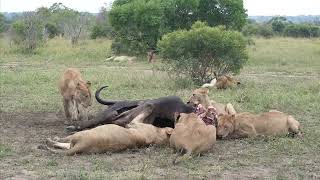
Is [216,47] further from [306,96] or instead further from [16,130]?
[16,130]

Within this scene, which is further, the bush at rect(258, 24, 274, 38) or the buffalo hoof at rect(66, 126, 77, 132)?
the bush at rect(258, 24, 274, 38)

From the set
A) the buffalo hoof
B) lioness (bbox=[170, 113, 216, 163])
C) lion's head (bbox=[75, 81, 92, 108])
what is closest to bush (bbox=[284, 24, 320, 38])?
lion's head (bbox=[75, 81, 92, 108])

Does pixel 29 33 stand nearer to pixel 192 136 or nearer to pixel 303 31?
pixel 192 136

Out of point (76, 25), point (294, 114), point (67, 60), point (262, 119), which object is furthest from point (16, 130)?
point (76, 25)

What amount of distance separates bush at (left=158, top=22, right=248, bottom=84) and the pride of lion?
21.0ft

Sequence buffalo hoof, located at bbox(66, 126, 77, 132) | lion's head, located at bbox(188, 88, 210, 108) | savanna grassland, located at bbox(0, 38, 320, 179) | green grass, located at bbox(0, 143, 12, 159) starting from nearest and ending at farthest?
savanna grassland, located at bbox(0, 38, 320, 179) → green grass, located at bbox(0, 143, 12, 159) → buffalo hoof, located at bbox(66, 126, 77, 132) → lion's head, located at bbox(188, 88, 210, 108)

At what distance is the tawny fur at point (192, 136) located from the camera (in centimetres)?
702

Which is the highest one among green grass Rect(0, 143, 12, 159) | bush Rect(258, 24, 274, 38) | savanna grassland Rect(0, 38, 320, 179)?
green grass Rect(0, 143, 12, 159)

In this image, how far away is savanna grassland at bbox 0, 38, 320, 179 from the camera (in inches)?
250

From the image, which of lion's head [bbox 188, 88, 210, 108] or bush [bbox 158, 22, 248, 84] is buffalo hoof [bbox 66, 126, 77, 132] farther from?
bush [bbox 158, 22, 248, 84]

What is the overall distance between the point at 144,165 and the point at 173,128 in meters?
1.53

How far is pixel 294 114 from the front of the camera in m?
10.5

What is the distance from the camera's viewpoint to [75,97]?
30.7 ft

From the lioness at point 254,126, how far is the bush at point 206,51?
7.40 meters
